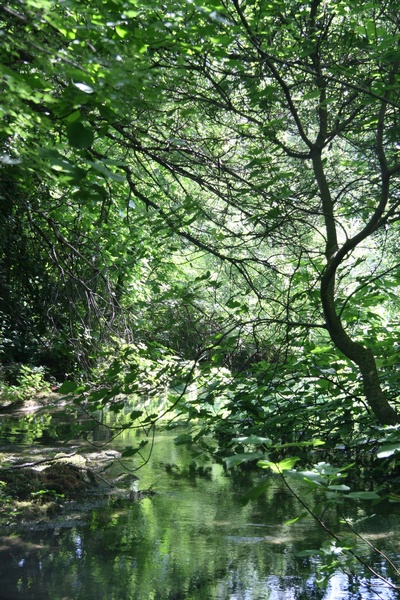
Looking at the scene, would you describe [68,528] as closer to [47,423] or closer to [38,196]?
[38,196]

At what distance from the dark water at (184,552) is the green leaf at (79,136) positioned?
2.76 metres

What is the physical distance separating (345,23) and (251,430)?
2.76 meters

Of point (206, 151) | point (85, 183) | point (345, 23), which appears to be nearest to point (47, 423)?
point (206, 151)

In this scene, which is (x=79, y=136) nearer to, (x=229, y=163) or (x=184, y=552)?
(x=229, y=163)

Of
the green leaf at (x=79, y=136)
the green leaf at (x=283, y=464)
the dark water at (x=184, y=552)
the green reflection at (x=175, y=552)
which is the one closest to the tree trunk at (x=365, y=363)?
the dark water at (x=184, y=552)

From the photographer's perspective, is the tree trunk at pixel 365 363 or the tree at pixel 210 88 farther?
→ the tree trunk at pixel 365 363

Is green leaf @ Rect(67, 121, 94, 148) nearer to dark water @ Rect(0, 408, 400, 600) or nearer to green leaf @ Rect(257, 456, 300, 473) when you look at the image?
green leaf @ Rect(257, 456, 300, 473)

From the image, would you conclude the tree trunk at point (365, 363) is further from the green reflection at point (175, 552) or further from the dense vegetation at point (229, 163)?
the green reflection at point (175, 552)

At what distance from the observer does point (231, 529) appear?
18.0ft

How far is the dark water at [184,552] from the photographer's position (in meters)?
4.30

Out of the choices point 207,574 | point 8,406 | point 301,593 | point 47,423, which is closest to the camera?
point 301,593

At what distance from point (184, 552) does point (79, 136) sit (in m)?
3.75

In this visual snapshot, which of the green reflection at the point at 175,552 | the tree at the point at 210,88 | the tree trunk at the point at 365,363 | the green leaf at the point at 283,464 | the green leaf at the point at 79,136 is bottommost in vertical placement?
the green reflection at the point at 175,552

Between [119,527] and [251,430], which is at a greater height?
[251,430]
